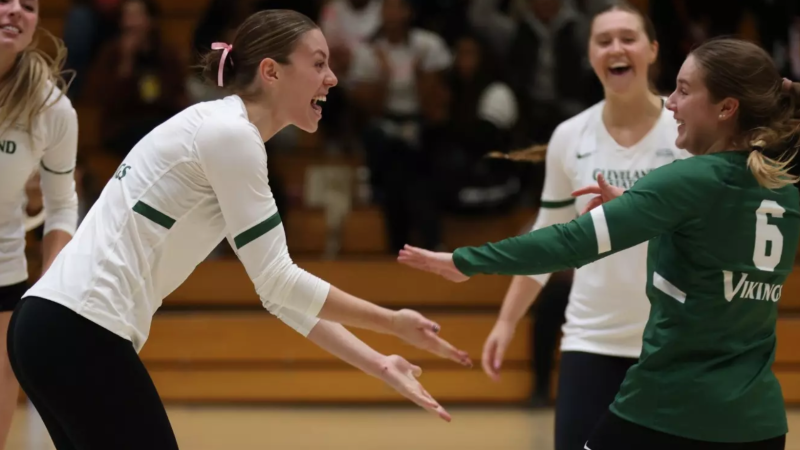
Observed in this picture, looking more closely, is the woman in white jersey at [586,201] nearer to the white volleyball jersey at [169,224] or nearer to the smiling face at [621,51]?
the smiling face at [621,51]

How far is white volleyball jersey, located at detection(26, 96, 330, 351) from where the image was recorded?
2.10m

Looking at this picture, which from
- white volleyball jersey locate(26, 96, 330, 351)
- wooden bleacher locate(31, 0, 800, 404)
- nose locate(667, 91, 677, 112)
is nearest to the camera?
white volleyball jersey locate(26, 96, 330, 351)

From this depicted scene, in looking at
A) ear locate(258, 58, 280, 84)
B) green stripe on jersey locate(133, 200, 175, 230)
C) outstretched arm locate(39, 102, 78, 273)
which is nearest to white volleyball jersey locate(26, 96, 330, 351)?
green stripe on jersey locate(133, 200, 175, 230)

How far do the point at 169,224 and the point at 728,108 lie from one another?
4.25 ft


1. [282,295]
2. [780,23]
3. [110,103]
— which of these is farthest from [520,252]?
[780,23]

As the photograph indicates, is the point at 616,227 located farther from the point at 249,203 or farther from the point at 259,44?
the point at 259,44

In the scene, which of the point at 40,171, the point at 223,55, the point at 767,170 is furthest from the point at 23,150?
the point at 767,170

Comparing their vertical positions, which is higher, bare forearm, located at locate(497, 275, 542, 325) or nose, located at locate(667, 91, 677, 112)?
nose, located at locate(667, 91, 677, 112)

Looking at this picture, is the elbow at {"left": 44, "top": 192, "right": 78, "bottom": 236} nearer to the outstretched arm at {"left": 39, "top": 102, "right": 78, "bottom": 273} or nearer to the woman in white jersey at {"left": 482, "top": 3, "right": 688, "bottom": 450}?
the outstretched arm at {"left": 39, "top": 102, "right": 78, "bottom": 273}

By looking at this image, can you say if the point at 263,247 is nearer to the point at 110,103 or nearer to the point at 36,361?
the point at 36,361

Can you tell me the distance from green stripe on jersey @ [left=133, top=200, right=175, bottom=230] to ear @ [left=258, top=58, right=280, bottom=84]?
1.45 feet

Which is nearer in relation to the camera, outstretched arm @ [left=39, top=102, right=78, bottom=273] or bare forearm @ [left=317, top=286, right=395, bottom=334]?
bare forearm @ [left=317, top=286, right=395, bottom=334]

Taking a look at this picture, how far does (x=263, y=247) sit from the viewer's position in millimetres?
2166

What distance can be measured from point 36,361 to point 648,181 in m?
1.38
